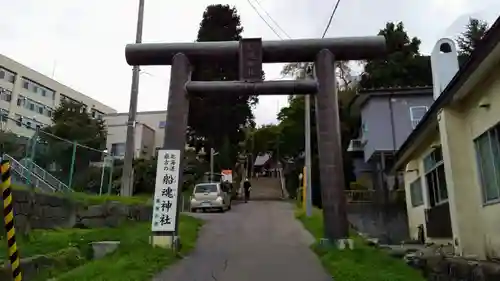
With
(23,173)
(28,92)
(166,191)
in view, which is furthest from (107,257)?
(28,92)

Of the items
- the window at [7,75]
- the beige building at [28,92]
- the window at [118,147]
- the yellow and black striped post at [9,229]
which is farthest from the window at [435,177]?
the window at [7,75]

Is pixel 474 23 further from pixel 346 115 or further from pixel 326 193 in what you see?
pixel 326 193

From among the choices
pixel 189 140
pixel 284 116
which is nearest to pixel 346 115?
pixel 284 116

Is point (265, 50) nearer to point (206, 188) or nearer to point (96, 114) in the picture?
point (206, 188)

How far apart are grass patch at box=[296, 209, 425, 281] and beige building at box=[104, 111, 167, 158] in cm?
3694

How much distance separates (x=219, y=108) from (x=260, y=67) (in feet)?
86.3

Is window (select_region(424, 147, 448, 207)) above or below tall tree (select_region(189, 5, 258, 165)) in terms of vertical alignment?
below

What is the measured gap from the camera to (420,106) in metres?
27.4

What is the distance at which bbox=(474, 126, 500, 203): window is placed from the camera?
8555 millimetres

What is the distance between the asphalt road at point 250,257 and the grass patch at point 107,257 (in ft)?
1.26

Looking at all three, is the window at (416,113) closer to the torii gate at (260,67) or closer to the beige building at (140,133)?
the torii gate at (260,67)

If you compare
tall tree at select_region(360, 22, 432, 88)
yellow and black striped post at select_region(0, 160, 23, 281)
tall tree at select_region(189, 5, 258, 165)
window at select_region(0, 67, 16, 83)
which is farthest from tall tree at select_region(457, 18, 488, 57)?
window at select_region(0, 67, 16, 83)

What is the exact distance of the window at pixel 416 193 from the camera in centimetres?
1742

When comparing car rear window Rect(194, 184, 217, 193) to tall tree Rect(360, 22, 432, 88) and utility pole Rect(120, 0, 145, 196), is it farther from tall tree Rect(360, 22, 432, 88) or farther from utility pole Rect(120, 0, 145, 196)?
tall tree Rect(360, 22, 432, 88)
